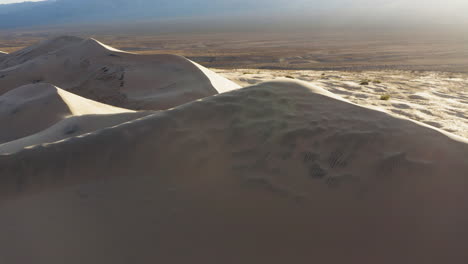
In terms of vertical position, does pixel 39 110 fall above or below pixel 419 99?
above

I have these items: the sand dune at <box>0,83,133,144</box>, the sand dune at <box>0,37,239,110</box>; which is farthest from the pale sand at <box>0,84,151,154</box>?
the sand dune at <box>0,37,239,110</box>


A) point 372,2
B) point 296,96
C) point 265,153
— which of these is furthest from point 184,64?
point 372,2

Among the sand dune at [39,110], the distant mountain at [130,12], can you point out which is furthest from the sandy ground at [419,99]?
the distant mountain at [130,12]

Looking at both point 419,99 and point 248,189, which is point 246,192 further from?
point 419,99

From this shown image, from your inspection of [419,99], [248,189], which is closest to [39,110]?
[248,189]

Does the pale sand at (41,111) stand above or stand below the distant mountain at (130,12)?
below

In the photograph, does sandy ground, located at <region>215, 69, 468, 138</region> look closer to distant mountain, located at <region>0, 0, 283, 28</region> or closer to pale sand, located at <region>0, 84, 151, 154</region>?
pale sand, located at <region>0, 84, 151, 154</region>

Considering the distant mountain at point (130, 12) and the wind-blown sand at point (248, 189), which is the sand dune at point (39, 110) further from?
the distant mountain at point (130, 12)
